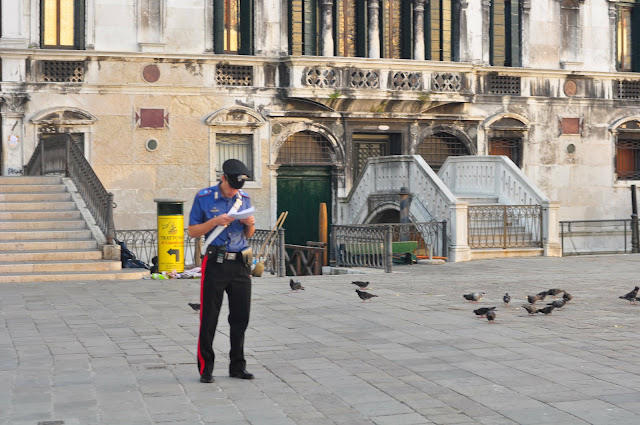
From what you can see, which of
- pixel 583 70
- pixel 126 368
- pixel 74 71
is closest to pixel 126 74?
pixel 74 71

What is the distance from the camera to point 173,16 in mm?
25859

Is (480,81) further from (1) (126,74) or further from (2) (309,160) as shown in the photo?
(1) (126,74)

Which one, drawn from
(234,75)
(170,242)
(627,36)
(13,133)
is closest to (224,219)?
(170,242)

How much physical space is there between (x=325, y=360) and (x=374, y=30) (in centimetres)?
1957

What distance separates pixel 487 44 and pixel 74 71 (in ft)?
39.6

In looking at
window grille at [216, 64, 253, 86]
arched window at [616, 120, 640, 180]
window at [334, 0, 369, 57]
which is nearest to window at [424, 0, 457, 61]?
window at [334, 0, 369, 57]

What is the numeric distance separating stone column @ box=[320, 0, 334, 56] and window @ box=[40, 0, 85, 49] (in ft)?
21.3

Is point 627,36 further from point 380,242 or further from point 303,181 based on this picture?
point 380,242

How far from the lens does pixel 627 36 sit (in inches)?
1237

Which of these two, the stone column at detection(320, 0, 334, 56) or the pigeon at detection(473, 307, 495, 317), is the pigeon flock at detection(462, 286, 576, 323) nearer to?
the pigeon at detection(473, 307, 495, 317)

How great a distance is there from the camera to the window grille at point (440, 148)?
1149 inches

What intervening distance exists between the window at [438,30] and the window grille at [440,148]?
7.58 feet

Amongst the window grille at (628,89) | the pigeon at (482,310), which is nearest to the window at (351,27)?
the window grille at (628,89)

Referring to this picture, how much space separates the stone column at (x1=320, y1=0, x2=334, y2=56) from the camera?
89.8 feet
